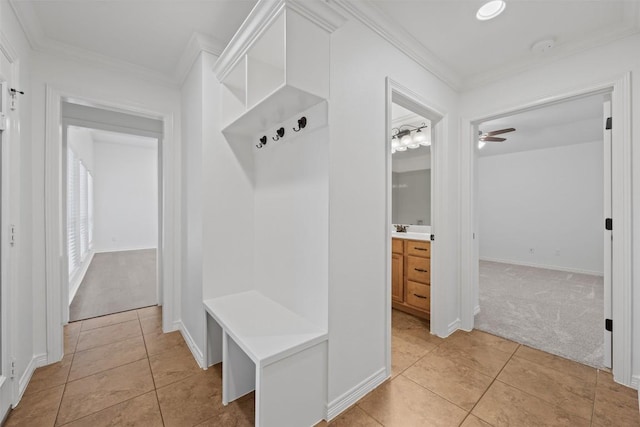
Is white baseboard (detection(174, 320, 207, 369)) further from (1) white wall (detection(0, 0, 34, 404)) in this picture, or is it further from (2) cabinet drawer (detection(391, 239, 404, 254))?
(2) cabinet drawer (detection(391, 239, 404, 254))

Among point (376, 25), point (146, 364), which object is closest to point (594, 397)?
point (376, 25)

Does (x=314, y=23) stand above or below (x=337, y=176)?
above

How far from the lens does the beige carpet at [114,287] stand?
3148mm

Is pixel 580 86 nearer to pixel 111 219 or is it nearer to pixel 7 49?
pixel 7 49

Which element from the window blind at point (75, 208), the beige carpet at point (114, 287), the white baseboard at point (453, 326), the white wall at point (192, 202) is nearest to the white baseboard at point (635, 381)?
the white baseboard at point (453, 326)

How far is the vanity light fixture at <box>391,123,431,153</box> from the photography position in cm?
346

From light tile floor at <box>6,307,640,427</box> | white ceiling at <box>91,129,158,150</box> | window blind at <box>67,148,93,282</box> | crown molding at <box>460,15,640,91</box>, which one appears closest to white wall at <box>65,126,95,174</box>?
window blind at <box>67,148,93,282</box>

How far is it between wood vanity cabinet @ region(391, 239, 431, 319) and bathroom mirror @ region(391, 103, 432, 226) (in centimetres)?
84

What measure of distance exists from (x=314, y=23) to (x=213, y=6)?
2.70 feet

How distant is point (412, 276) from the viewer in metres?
2.93

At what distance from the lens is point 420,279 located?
285cm

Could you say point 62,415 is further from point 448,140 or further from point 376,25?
point 448,140

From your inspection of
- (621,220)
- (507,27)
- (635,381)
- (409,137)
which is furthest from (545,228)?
(507,27)

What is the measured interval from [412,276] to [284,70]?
2.47 m
